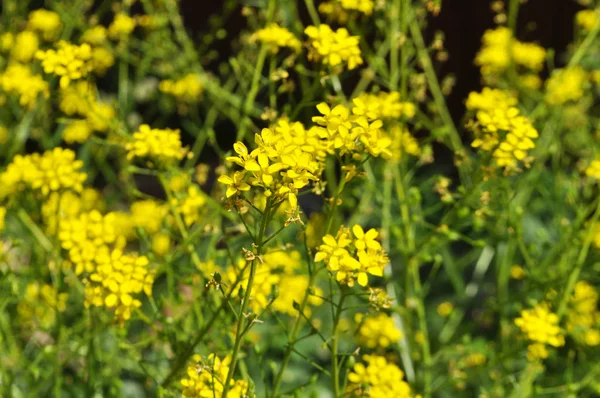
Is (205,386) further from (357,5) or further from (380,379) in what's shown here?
(357,5)

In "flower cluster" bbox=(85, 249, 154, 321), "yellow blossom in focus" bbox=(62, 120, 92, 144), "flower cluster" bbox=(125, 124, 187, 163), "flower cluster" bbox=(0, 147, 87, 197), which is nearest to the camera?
"flower cluster" bbox=(85, 249, 154, 321)

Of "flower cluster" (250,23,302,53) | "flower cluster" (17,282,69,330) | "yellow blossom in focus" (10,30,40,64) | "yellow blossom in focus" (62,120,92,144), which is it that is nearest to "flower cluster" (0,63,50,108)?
"yellow blossom in focus" (10,30,40,64)

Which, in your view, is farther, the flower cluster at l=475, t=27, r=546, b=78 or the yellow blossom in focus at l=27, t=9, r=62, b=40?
the yellow blossom in focus at l=27, t=9, r=62, b=40

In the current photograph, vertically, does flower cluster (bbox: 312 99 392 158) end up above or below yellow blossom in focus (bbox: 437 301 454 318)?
above

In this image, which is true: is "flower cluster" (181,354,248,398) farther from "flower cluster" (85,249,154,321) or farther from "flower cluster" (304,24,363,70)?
"flower cluster" (304,24,363,70)

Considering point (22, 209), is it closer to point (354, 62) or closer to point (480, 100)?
point (354, 62)

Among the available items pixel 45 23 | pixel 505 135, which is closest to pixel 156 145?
pixel 505 135
